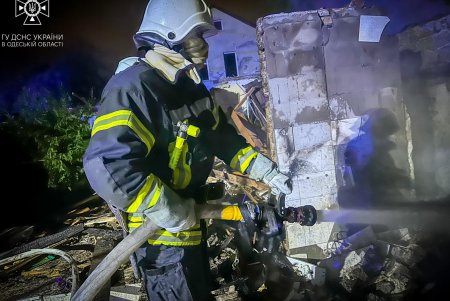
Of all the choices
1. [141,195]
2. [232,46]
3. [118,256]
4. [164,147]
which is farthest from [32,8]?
[232,46]

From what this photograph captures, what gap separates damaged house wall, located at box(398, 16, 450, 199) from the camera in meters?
5.05

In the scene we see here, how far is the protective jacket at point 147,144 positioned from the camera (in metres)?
1.86

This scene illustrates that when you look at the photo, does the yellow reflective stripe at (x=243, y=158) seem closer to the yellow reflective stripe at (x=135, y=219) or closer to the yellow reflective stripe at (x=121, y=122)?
the yellow reflective stripe at (x=135, y=219)

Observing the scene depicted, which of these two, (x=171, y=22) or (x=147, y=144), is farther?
(x=171, y=22)

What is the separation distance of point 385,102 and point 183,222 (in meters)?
5.01

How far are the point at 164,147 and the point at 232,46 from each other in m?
25.3

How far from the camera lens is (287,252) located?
224 inches

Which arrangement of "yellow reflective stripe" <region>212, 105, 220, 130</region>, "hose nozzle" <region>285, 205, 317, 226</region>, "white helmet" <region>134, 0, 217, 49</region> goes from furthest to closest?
"yellow reflective stripe" <region>212, 105, 220, 130</region>
"hose nozzle" <region>285, 205, 317, 226</region>
"white helmet" <region>134, 0, 217, 49</region>

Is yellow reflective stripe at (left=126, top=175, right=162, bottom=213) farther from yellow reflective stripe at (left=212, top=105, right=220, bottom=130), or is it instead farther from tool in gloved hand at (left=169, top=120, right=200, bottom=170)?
yellow reflective stripe at (left=212, top=105, right=220, bottom=130)

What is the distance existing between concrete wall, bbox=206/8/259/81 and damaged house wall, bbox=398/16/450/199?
2094 centimetres

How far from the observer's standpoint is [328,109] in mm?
5434

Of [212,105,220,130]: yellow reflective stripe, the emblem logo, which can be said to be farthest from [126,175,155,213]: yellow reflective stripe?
the emblem logo

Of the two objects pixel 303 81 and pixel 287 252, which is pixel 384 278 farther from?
pixel 303 81

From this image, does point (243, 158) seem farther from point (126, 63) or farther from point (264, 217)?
point (126, 63)
